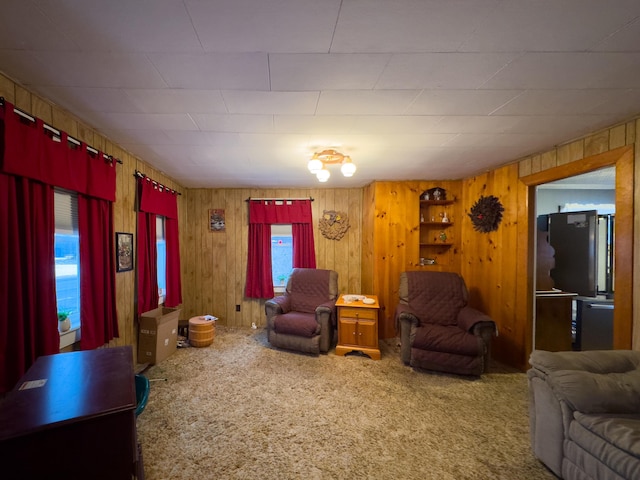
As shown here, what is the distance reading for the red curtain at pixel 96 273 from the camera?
217cm

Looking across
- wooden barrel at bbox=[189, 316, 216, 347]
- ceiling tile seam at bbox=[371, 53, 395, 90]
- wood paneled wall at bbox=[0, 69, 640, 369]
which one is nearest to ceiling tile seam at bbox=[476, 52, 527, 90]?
ceiling tile seam at bbox=[371, 53, 395, 90]

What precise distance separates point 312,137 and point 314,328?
2.27 m

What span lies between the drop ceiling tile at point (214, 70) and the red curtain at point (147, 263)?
205 centimetres

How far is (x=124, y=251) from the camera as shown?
9.05 ft

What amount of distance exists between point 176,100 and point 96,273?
1654mm

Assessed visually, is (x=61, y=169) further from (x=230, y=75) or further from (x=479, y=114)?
(x=479, y=114)

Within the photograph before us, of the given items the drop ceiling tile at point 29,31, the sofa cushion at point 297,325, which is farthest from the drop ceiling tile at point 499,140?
the drop ceiling tile at point 29,31

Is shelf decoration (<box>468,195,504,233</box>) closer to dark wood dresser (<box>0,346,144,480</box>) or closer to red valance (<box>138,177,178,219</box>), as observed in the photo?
dark wood dresser (<box>0,346,144,480</box>)

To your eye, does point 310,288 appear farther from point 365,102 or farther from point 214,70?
point 214,70

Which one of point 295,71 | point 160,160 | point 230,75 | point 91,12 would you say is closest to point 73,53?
point 91,12

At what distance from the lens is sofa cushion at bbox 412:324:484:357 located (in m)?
2.73

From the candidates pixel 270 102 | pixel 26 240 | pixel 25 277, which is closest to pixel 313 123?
pixel 270 102

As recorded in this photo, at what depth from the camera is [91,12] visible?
3.59 feet

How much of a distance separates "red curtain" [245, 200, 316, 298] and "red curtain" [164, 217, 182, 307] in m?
1.09
